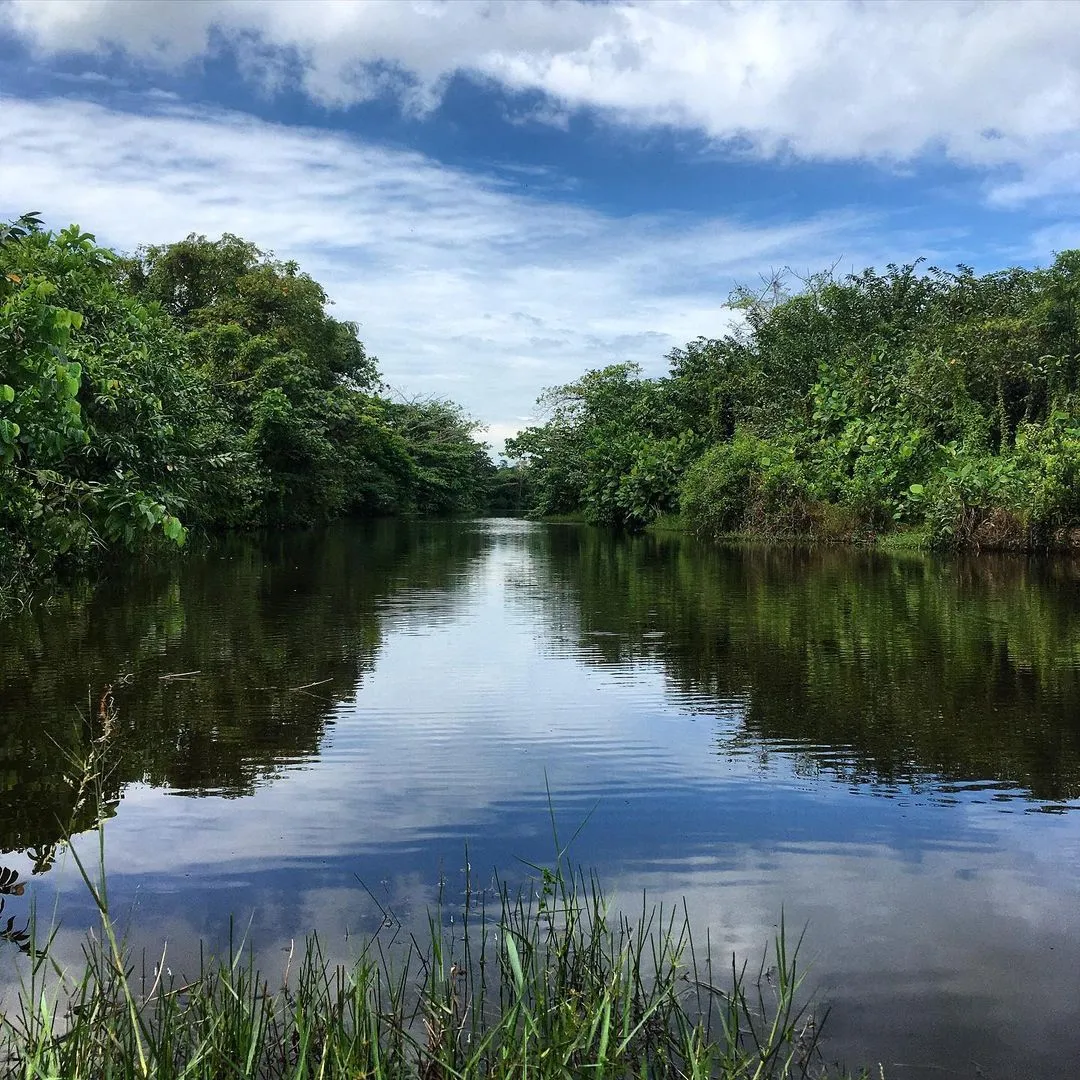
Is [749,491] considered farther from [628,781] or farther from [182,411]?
[628,781]

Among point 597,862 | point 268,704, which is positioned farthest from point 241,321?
point 597,862

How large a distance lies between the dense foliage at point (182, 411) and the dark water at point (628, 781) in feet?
4.16

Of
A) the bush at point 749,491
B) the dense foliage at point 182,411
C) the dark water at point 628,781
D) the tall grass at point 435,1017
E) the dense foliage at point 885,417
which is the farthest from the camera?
the bush at point 749,491

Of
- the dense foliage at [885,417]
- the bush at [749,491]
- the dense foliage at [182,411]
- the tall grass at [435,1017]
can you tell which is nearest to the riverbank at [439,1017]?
the tall grass at [435,1017]

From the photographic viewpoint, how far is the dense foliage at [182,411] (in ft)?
15.6

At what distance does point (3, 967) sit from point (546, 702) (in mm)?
4608

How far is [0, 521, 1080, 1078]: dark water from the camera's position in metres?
3.39

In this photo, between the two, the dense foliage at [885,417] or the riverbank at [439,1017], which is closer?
the riverbank at [439,1017]

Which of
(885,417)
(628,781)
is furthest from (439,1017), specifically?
(885,417)

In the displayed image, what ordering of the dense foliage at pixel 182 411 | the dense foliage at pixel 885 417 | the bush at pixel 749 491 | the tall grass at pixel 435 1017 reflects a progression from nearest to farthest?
the tall grass at pixel 435 1017, the dense foliage at pixel 182 411, the dense foliage at pixel 885 417, the bush at pixel 749 491

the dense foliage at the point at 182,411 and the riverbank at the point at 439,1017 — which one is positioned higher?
the dense foliage at the point at 182,411

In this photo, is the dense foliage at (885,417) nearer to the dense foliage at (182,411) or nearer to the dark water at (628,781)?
the dark water at (628,781)

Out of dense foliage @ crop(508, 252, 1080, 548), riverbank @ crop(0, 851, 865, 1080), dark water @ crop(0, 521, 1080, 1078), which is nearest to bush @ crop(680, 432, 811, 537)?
dense foliage @ crop(508, 252, 1080, 548)

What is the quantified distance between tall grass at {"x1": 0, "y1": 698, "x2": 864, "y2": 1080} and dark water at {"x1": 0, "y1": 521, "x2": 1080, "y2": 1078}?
0.22 metres
